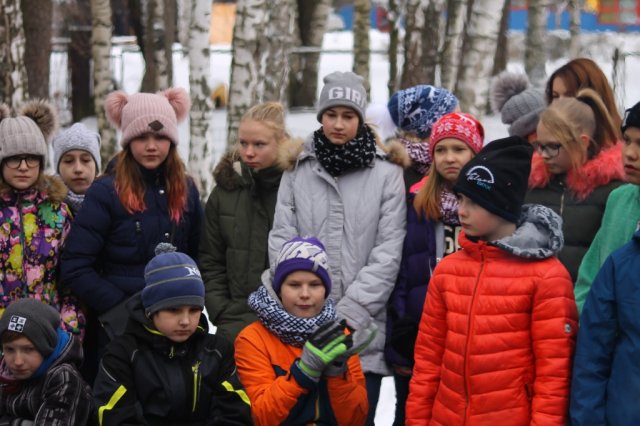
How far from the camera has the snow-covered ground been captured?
70.4ft

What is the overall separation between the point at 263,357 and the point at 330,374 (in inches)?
15.1

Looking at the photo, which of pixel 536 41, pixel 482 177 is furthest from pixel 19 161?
pixel 536 41

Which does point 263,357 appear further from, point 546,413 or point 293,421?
point 546,413

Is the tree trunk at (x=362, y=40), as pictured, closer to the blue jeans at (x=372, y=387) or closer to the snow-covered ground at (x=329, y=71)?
the snow-covered ground at (x=329, y=71)

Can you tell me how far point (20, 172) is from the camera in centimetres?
562

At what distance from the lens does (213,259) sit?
5.86m

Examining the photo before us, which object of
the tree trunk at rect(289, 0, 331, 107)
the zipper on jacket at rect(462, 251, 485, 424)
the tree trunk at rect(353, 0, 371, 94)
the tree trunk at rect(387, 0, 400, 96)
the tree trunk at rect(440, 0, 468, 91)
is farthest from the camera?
the tree trunk at rect(289, 0, 331, 107)

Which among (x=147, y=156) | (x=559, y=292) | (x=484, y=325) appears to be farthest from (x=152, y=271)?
(x=559, y=292)

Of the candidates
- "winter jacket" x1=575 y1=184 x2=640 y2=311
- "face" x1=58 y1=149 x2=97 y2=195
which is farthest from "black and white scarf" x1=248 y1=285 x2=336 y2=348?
"face" x1=58 y1=149 x2=97 y2=195

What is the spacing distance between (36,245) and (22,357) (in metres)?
0.86

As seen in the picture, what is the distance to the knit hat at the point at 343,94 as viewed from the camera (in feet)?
18.2

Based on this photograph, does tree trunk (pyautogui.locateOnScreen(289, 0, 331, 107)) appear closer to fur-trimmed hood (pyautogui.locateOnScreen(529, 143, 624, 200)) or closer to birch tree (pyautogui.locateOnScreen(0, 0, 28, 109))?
birch tree (pyautogui.locateOnScreen(0, 0, 28, 109))

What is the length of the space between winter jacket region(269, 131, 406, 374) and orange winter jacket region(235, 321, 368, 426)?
455mm

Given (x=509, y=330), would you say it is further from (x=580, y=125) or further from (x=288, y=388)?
(x=580, y=125)
